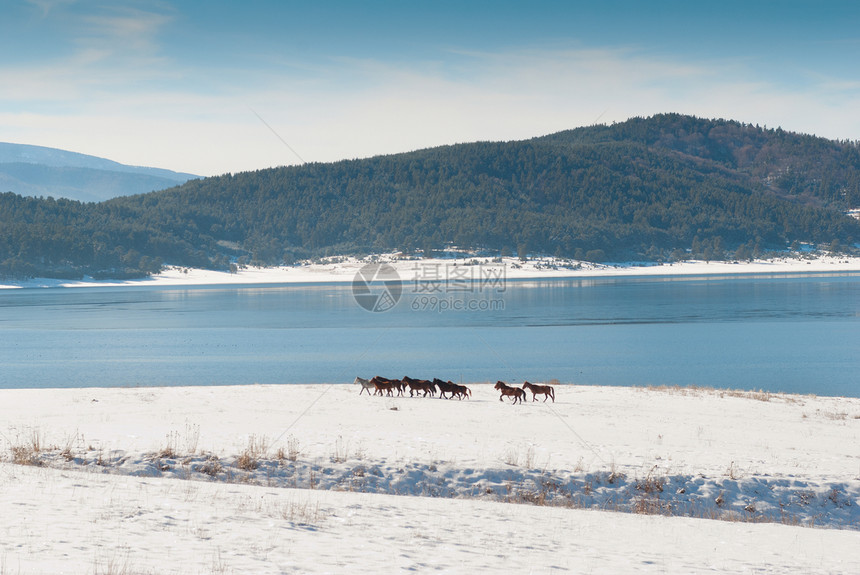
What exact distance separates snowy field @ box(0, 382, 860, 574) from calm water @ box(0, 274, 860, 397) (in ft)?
42.9

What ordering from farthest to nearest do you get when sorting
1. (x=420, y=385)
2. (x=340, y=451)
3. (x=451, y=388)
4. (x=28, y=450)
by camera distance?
(x=420, y=385) → (x=451, y=388) → (x=340, y=451) → (x=28, y=450)

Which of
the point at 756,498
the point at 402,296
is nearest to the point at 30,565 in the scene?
the point at 756,498

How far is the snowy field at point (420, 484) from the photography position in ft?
28.9

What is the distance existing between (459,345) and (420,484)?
3721 centimetres

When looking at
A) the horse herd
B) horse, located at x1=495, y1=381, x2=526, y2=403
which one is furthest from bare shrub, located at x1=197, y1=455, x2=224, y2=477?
horse, located at x1=495, y1=381, x2=526, y2=403

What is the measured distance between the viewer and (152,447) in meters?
14.3

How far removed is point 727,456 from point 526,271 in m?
177

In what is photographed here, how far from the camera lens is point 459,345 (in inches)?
2005

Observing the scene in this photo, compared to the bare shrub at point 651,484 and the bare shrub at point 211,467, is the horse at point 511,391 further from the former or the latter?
the bare shrub at point 211,467

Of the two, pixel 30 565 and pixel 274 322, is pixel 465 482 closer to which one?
pixel 30 565

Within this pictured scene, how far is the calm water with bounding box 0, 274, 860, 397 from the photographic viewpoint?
117 feet

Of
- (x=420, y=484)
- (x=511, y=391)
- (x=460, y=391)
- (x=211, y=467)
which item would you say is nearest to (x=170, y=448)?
(x=211, y=467)

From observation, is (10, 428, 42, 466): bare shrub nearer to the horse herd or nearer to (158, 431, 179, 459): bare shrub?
(158, 431, 179, 459): bare shrub

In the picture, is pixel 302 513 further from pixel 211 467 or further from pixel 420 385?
pixel 420 385
